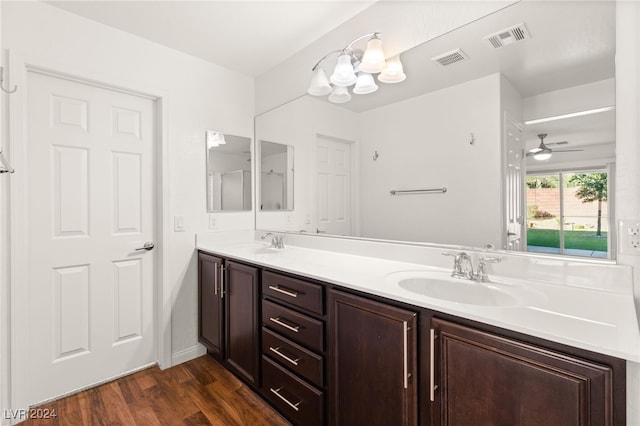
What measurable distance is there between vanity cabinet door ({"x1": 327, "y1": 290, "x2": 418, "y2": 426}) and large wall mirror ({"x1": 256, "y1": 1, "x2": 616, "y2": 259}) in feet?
2.08

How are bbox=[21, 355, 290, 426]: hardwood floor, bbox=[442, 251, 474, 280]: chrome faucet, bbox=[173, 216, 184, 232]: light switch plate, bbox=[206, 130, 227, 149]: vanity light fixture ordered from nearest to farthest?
bbox=[442, 251, 474, 280]: chrome faucet → bbox=[21, 355, 290, 426]: hardwood floor → bbox=[173, 216, 184, 232]: light switch plate → bbox=[206, 130, 227, 149]: vanity light fixture

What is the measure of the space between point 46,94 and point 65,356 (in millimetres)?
1653

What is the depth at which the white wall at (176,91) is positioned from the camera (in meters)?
1.77

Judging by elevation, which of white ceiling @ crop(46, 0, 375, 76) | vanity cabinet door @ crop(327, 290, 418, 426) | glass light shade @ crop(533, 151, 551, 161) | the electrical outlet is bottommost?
vanity cabinet door @ crop(327, 290, 418, 426)

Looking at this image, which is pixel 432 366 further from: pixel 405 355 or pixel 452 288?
pixel 452 288

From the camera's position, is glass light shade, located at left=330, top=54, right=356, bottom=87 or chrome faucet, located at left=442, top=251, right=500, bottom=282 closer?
chrome faucet, located at left=442, top=251, right=500, bottom=282

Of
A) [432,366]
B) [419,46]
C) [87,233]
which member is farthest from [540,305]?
[87,233]

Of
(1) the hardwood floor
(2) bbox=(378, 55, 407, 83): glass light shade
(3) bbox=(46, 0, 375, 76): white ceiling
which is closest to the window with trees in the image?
(2) bbox=(378, 55, 407, 83): glass light shade

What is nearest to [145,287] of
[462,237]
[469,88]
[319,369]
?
[319,369]

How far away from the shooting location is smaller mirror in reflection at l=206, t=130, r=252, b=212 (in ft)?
8.19

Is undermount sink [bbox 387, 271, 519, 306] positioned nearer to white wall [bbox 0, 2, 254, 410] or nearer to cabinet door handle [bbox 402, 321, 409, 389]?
cabinet door handle [bbox 402, 321, 409, 389]

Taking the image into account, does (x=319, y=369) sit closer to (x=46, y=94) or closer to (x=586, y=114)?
(x=586, y=114)

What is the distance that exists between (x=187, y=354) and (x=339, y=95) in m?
2.29

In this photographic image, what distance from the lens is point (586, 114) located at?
117cm
